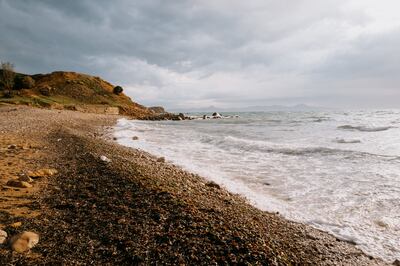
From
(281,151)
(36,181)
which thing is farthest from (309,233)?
(281,151)

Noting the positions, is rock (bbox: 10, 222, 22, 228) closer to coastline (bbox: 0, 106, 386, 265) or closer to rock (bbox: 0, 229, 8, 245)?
coastline (bbox: 0, 106, 386, 265)

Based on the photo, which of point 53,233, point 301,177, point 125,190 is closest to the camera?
point 53,233

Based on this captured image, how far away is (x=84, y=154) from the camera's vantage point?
966 cm

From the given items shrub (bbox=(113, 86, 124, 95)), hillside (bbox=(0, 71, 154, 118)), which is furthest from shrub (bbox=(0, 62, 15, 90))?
shrub (bbox=(113, 86, 124, 95))

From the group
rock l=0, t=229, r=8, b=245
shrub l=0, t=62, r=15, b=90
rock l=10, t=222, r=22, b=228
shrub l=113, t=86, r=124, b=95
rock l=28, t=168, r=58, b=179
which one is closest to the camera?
rock l=0, t=229, r=8, b=245

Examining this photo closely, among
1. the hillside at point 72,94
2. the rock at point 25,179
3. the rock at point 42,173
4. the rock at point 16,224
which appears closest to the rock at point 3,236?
the rock at point 16,224

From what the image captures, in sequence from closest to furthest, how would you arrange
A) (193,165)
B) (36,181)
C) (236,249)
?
(236,249) → (36,181) → (193,165)

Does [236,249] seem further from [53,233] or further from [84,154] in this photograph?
[84,154]

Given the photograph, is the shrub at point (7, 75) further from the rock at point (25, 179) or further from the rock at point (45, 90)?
the rock at point (25, 179)

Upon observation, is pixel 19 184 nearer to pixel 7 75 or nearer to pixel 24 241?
pixel 24 241

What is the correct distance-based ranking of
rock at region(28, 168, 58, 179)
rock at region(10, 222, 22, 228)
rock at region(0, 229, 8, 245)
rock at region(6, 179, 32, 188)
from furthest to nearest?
rock at region(28, 168, 58, 179)
rock at region(6, 179, 32, 188)
rock at region(10, 222, 22, 228)
rock at region(0, 229, 8, 245)

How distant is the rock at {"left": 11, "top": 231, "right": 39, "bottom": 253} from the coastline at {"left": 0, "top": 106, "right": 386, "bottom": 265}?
0.08m

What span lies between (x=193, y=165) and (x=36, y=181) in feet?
18.7

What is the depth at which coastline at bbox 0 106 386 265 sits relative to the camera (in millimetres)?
3590
